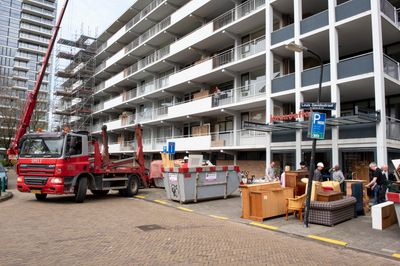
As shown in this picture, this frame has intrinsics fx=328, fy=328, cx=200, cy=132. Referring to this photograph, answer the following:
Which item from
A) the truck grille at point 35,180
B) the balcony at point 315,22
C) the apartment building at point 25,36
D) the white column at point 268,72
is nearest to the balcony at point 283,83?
the white column at point 268,72

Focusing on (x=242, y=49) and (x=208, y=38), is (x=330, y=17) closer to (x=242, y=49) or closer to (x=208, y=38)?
(x=242, y=49)

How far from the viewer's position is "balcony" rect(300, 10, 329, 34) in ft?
58.6

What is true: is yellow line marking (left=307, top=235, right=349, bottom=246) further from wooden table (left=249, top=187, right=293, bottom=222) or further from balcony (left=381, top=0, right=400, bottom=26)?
balcony (left=381, top=0, right=400, bottom=26)

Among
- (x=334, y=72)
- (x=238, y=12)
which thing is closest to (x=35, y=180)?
(x=334, y=72)

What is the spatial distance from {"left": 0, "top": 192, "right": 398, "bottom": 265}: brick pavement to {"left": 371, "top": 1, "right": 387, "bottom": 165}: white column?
8683 millimetres

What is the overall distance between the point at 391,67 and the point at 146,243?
50.5ft

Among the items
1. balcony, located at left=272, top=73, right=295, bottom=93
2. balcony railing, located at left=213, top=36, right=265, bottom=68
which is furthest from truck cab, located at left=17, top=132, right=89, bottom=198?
balcony railing, located at left=213, top=36, right=265, bottom=68

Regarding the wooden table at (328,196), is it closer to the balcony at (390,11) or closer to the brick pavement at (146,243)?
the brick pavement at (146,243)

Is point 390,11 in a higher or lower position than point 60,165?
higher

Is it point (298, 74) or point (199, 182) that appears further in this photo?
point (298, 74)

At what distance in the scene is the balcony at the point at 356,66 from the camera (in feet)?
51.8

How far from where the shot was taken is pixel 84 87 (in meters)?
51.2

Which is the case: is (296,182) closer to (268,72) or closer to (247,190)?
(247,190)

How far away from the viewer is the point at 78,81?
52.7m
